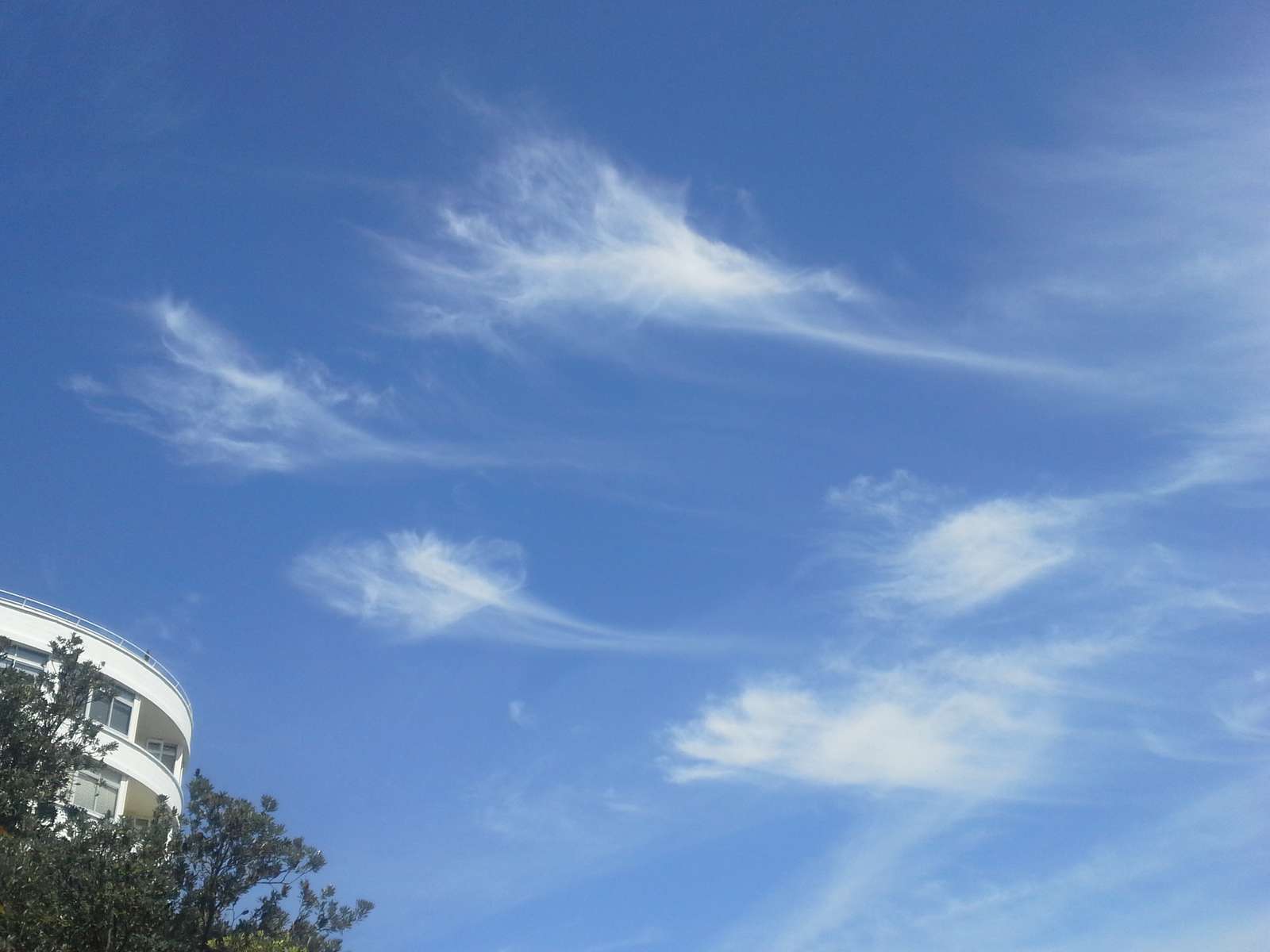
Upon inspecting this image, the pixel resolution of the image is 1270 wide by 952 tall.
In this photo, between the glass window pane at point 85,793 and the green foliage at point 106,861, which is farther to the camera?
the glass window pane at point 85,793

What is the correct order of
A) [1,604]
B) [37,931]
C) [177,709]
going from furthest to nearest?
[177,709], [1,604], [37,931]

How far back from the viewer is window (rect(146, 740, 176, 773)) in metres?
45.3

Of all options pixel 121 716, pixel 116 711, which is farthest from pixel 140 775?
pixel 116 711

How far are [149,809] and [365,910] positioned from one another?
14.9 metres

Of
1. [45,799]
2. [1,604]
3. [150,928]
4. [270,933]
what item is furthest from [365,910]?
[1,604]

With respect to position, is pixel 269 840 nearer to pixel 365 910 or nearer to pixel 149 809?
pixel 365 910

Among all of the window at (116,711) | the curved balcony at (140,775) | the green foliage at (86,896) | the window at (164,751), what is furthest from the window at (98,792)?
the green foliage at (86,896)

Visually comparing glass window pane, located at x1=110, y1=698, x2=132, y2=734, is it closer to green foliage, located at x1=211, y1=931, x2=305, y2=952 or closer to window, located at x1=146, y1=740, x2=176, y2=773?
window, located at x1=146, y1=740, x2=176, y2=773

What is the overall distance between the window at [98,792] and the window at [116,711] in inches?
69.5

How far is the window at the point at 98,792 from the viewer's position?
3722 centimetres

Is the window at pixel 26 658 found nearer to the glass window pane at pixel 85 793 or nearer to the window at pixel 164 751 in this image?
the glass window pane at pixel 85 793

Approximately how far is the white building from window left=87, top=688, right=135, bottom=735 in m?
0.03

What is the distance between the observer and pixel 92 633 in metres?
41.0

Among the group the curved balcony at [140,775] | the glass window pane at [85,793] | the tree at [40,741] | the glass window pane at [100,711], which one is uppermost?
the glass window pane at [100,711]
